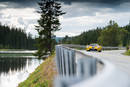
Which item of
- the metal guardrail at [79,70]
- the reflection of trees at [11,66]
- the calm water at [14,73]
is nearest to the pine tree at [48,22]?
the calm water at [14,73]

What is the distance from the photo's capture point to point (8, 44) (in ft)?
639

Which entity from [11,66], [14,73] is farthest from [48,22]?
[11,66]

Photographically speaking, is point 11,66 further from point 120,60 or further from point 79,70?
point 79,70

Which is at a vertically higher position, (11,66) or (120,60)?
(120,60)

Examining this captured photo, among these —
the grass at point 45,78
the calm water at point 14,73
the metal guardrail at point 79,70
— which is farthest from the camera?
the calm water at point 14,73

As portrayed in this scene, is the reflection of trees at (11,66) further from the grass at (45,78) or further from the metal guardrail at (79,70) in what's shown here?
the metal guardrail at (79,70)

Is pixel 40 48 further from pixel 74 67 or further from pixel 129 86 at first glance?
pixel 129 86

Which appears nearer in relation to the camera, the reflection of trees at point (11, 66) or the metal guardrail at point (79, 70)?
the metal guardrail at point (79, 70)

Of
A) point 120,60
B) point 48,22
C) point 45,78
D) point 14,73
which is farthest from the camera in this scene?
point 14,73

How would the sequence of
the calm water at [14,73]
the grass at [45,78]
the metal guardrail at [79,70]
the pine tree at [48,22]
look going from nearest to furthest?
the metal guardrail at [79,70] → the grass at [45,78] → the calm water at [14,73] → the pine tree at [48,22]

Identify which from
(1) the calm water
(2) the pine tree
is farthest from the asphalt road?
(2) the pine tree

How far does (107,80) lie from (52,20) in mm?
50471

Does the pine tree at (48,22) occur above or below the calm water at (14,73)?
above

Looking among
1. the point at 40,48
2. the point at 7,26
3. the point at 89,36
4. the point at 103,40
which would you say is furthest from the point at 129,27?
the point at 40,48
